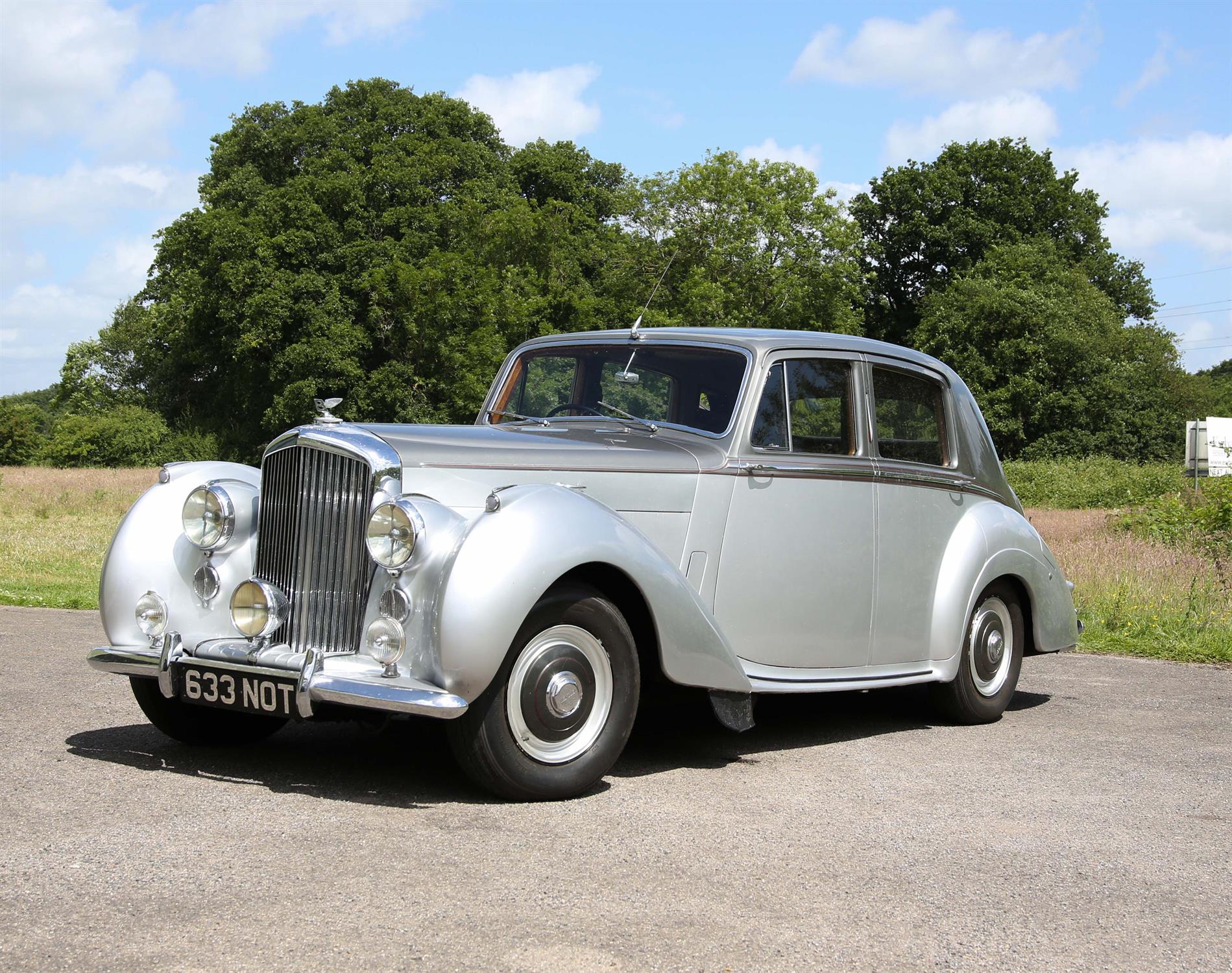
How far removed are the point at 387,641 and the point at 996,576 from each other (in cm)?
377

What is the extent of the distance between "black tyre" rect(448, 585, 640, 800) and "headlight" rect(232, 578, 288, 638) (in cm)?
91

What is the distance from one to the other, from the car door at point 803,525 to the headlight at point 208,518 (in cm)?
214

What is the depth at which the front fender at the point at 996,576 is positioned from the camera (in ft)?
21.4

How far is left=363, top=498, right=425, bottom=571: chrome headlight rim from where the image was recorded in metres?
4.49

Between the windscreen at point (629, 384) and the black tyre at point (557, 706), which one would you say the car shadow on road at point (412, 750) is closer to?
the black tyre at point (557, 706)

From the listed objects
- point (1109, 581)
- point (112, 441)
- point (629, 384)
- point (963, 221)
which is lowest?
point (1109, 581)

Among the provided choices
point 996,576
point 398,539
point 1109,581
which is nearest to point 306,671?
point 398,539

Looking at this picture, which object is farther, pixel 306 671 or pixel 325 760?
pixel 325 760

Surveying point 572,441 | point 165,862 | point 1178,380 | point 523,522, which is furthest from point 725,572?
point 1178,380

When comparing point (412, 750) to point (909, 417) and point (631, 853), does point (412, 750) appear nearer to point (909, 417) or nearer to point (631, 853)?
point (631, 853)

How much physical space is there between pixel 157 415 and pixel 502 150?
18.0 metres

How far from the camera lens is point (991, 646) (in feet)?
22.7

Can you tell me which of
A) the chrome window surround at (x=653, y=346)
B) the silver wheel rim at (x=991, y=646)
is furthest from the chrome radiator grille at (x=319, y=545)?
the silver wheel rim at (x=991, y=646)

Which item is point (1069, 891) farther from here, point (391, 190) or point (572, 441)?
point (391, 190)
